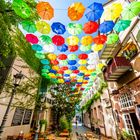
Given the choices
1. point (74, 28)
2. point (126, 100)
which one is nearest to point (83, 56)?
point (74, 28)

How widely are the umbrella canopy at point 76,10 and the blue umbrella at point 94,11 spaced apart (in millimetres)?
358

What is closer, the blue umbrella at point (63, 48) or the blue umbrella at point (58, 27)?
the blue umbrella at point (58, 27)

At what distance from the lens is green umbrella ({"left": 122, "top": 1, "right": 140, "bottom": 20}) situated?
515cm

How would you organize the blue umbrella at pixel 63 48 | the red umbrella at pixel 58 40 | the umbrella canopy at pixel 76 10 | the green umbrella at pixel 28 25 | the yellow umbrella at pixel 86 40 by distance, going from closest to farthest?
the umbrella canopy at pixel 76 10, the green umbrella at pixel 28 25, the red umbrella at pixel 58 40, the yellow umbrella at pixel 86 40, the blue umbrella at pixel 63 48

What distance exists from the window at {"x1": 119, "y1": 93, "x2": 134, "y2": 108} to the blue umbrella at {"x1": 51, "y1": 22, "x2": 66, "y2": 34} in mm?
5921

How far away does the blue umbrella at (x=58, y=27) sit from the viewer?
541 centimetres

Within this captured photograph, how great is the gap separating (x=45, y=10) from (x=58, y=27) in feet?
3.17

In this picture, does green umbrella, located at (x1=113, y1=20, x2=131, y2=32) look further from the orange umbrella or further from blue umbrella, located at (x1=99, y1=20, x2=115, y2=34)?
the orange umbrella

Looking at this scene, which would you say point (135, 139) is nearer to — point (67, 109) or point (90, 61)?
point (90, 61)

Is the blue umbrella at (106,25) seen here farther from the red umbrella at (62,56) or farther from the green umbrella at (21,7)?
the green umbrella at (21,7)

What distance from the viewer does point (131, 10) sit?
206 inches

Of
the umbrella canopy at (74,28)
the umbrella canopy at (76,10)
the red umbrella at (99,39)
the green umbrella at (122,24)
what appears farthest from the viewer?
the red umbrella at (99,39)

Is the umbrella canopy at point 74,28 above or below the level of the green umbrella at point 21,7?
above

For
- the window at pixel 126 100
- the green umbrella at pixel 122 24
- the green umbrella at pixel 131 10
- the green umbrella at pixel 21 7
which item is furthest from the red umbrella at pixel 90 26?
the window at pixel 126 100
